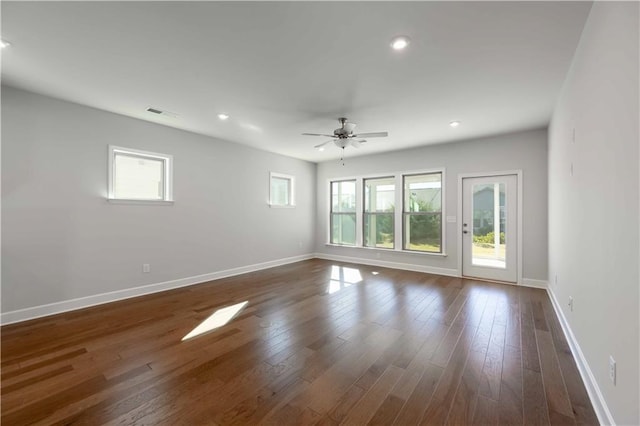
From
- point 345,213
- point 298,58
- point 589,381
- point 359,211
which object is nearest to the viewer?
point 589,381

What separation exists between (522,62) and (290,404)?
11.7 feet

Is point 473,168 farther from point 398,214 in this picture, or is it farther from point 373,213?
point 373,213

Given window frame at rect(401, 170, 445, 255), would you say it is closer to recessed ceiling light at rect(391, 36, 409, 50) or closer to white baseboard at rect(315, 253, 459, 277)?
white baseboard at rect(315, 253, 459, 277)

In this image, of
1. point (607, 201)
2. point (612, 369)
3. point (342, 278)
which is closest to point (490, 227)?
point (342, 278)

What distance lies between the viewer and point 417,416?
1.68m

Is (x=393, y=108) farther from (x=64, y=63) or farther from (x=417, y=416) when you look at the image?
(x=64, y=63)

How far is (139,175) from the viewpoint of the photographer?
14.1 feet

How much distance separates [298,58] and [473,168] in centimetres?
421

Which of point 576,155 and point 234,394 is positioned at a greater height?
point 576,155

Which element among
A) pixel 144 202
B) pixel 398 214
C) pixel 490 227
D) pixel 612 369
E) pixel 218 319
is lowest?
pixel 218 319

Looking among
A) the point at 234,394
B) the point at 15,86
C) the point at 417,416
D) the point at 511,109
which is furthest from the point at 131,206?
the point at 511,109

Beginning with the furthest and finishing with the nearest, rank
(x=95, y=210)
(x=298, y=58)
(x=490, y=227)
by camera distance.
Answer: (x=490, y=227) < (x=95, y=210) < (x=298, y=58)

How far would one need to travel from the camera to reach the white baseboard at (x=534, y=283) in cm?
450

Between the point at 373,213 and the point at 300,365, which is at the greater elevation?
the point at 373,213
